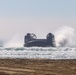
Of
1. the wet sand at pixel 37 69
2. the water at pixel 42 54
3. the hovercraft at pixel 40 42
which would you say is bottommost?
the wet sand at pixel 37 69

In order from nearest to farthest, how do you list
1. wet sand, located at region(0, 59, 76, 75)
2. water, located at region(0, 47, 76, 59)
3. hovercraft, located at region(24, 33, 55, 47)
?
1. wet sand, located at region(0, 59, 76, 75)
2. water, located at region(0, 47, 76, 59)
3. hovercraft, located at region(24, 33, 55, 47)

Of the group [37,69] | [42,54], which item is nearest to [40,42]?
[42,54]

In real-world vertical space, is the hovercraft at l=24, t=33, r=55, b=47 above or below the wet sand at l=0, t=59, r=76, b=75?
above

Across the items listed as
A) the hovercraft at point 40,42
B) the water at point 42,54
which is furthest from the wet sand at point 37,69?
the hovercraft at point 40,42

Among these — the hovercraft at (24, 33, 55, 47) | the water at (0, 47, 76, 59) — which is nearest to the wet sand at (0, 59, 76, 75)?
the water at (0, 47, 76, 59)

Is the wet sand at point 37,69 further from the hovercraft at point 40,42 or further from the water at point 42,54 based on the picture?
the hovercraft at point 40,42

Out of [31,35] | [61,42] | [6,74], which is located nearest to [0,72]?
[6,74]

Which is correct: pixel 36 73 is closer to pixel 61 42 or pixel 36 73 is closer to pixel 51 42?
pixel 51 42

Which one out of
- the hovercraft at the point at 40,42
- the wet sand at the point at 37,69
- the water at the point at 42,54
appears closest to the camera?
the wet sand at the point at 37,69

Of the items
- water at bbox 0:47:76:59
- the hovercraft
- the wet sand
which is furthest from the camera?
the hovercraft

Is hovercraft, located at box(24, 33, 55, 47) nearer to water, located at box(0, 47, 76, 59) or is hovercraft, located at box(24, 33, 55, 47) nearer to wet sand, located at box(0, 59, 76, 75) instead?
water, located at box(0, 47, 76, 59)

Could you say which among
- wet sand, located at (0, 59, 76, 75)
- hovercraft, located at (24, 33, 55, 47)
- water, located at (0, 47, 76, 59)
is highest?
hovercraft, located at (24, 33, 55, 47)

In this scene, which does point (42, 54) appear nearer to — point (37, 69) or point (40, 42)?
point (37, 69)

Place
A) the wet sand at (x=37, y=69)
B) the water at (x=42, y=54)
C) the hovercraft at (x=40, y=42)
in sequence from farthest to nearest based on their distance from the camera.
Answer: the hovercraft at (x=40, y=42) → the water at (x=42, y=54) → the wet sand at (x=37, y=69)
